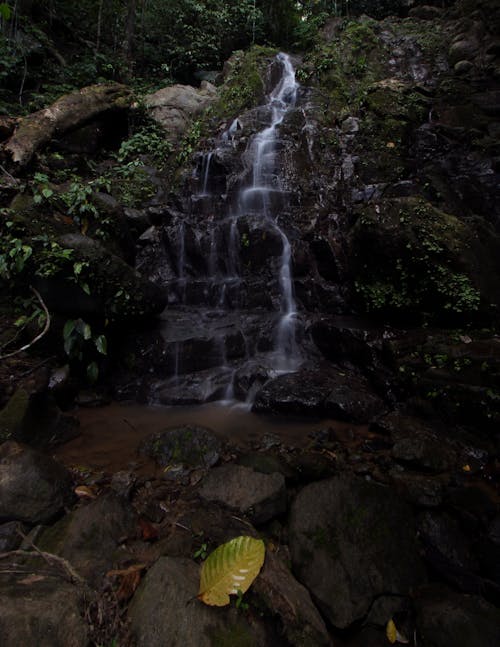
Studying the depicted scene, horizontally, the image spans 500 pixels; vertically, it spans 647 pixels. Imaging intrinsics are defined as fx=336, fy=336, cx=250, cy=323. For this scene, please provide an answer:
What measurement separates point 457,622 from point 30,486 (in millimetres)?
3014

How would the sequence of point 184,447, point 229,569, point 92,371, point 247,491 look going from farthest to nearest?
1. point 92,371
2. point 184,447
3. point 247,491
4. point 229,569

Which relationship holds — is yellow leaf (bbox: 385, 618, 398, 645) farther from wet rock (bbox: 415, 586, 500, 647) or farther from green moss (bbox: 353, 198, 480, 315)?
green moss (bbox: 353, 198, 480, 315)

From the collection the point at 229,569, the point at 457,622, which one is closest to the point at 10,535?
the point at 229,569

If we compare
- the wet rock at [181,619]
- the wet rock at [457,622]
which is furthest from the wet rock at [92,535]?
the wet rock at [457,622]

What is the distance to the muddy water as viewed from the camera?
357 centimetres

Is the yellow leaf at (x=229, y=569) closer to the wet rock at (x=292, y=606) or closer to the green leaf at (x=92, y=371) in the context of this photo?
the wet rock at (x=292, y=606)

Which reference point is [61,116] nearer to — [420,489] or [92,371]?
[92,371]

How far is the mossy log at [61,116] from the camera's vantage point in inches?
255

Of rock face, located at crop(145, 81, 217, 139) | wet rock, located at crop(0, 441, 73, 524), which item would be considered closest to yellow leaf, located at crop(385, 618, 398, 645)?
wet rock, located at crop(0, 441, 73, 524)

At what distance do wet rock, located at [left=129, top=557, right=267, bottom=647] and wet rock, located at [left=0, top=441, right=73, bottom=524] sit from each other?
3.64 feet

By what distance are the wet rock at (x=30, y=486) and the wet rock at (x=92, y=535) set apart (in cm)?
19

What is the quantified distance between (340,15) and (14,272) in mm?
18839

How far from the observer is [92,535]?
2.34 meters

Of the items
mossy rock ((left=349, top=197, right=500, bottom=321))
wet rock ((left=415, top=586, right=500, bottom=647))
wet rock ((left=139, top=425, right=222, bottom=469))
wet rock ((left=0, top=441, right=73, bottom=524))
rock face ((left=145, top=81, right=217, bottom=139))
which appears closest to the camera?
wet rock ((left=415, top=586, right=500, bottom=647))
